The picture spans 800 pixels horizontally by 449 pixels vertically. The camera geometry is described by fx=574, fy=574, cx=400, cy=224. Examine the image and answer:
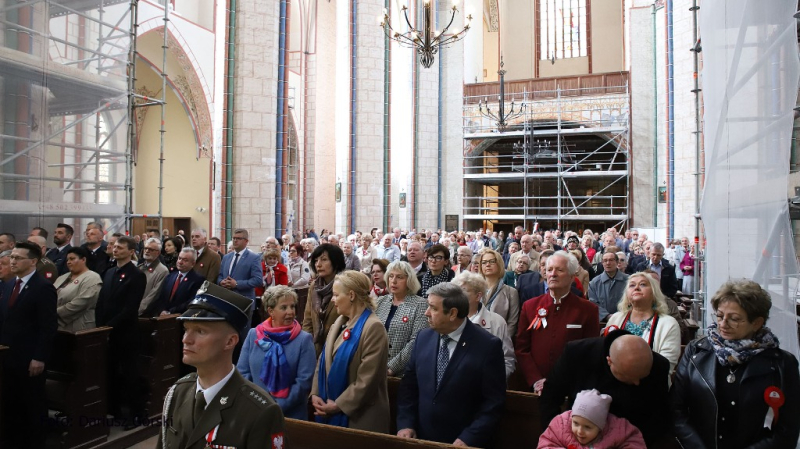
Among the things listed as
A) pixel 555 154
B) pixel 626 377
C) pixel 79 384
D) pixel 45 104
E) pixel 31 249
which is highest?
pixel 555 154

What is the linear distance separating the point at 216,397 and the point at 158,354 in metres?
3.91

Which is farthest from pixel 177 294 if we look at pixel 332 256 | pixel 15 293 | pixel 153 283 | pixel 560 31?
pixel 560 31

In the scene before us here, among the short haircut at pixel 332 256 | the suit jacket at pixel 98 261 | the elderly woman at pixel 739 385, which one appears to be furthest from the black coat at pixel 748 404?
the suit jacket at pixel 98 261

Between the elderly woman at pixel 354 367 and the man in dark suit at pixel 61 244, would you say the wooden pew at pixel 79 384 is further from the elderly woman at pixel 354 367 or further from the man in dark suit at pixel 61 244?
the elderly woman at pixel 354 367

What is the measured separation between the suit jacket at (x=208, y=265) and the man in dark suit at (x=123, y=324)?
3.94ft

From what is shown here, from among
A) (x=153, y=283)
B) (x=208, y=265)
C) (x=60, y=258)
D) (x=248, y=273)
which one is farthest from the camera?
(x=208, y=265)

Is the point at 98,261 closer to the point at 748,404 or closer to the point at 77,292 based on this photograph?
the point at 77,292

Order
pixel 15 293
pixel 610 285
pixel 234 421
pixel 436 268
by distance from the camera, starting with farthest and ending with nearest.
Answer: pixel 610 285 < pixel 436 268 < pixel 15 293 < pixel 234 421

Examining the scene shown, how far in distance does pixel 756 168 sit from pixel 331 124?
64.6ft

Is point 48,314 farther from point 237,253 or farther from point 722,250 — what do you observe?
point 722,250

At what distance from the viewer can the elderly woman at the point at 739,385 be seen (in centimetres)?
239

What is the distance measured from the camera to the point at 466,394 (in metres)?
2.90

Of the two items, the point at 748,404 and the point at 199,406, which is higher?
the point at 199,406

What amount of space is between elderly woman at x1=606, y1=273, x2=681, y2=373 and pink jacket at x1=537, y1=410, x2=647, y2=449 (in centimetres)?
101
